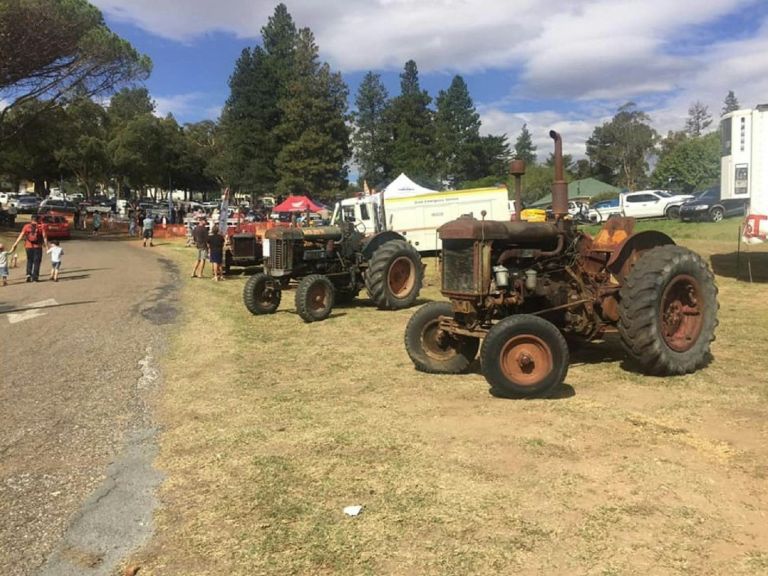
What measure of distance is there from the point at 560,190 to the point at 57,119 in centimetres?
3743

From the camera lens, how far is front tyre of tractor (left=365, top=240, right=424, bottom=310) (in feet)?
36.6

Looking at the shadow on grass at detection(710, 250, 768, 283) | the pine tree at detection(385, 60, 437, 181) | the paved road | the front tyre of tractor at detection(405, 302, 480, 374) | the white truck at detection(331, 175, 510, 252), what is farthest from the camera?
the pine tree at detection(385, 60, 437, 181)

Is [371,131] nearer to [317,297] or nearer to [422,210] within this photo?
[422,210]

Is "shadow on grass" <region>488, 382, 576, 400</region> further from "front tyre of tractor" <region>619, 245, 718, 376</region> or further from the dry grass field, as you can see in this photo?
"front tyre of tractor" <region>619, 245, 718, 376</region>

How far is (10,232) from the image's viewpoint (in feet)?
111

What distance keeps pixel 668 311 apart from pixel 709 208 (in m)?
21.1

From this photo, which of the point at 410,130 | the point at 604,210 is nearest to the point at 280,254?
the point at 604,210

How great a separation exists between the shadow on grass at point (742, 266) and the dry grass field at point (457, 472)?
744cm

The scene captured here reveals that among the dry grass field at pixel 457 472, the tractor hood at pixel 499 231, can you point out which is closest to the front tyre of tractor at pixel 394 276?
the dry grass field at pixel 457 472

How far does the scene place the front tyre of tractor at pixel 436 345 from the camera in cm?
651

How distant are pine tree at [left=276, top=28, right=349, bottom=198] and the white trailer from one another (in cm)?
4348

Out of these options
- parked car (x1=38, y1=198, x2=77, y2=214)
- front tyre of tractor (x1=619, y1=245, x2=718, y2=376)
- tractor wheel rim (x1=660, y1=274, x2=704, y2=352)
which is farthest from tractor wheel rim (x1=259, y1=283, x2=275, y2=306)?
parked car (x1=38, y1=198, x2=77, y2=214)

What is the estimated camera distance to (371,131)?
7481 centimetres

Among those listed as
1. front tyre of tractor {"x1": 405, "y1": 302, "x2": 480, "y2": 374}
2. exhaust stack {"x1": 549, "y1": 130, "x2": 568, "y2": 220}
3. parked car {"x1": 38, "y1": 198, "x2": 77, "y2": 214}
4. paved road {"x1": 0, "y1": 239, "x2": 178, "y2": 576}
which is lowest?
paved road {"x1": 0, "y1": 239, "x2": 178, "y2": 576}
